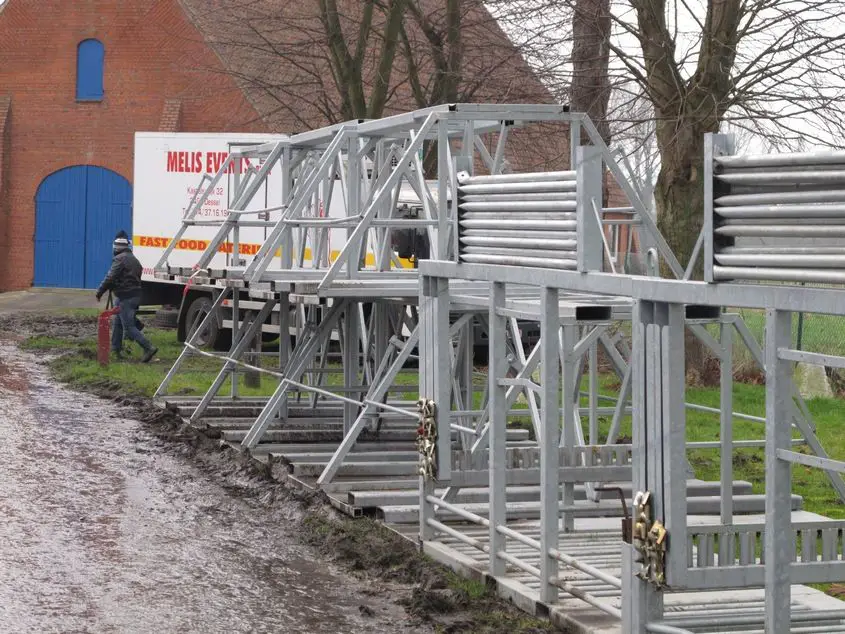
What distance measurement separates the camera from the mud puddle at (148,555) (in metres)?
7.93

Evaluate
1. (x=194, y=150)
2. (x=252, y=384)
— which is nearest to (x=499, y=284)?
(x=252, y=384)

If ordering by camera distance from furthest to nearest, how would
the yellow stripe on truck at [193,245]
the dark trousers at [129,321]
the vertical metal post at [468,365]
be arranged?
the yellow stripe on truck at [193,245] < the dark trousers at [129,321] < the vertical metal post at [468,365]

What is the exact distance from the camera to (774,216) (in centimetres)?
575

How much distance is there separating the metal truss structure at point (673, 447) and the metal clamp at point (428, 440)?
1.6 inches

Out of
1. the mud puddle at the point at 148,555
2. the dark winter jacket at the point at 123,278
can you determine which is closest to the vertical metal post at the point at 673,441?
the mud puddle at the point at 148,555

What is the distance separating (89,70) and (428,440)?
33309mm

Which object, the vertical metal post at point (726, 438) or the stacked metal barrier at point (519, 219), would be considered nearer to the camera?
the vertical metal post at point (726, 438)

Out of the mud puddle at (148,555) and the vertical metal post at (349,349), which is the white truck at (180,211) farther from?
the vertical metal post at (349,349)

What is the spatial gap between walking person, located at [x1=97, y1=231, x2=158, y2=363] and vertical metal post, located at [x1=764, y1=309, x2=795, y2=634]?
17.0 m

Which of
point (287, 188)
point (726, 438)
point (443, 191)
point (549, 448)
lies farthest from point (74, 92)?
point (726, 438)

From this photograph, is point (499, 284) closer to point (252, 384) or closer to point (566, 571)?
point (566, 571)

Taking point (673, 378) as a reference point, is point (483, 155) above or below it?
above

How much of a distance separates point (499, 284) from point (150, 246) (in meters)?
18.8

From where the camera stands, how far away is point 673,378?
21.6 ft
